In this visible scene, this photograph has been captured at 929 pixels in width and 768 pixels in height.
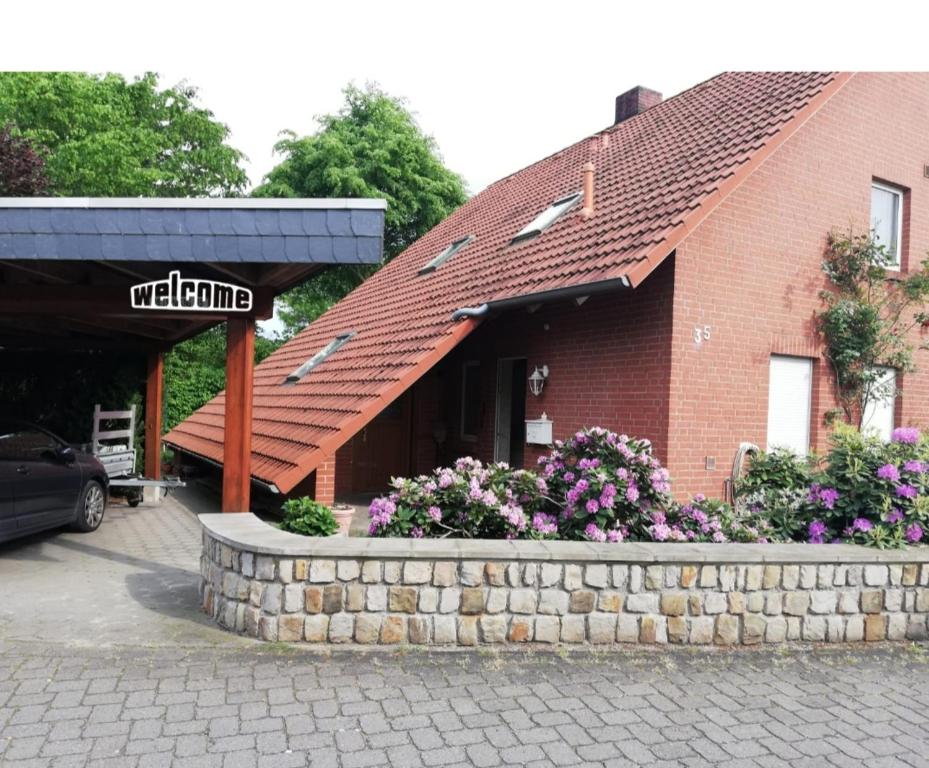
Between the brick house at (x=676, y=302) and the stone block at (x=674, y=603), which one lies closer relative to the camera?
the stone block at (x=674, y=603)

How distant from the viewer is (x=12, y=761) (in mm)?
Result: 3633

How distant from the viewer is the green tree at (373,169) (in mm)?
24047

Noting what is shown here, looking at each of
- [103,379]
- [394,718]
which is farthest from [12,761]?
[103,379]

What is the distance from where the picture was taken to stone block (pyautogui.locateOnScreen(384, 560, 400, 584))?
521cm

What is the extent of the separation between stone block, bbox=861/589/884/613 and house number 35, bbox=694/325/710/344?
3284 mm

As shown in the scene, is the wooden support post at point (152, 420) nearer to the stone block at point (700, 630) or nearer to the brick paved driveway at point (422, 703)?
the brick paved driveway at point (422, 703)

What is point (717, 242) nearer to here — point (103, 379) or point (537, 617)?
point (537, 617)

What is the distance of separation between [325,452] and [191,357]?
53.2 feet

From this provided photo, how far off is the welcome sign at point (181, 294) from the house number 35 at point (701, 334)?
15.4 ft

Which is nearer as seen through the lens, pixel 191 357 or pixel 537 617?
pixel 537 617

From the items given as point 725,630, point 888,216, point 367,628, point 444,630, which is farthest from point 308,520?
point 888,216

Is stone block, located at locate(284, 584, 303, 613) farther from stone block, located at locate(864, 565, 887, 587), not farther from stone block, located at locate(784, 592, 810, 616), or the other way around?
stone block, located at locate(864, 565, 887, 587)

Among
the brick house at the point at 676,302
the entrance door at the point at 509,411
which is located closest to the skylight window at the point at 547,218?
the brick house at the point at 676,302

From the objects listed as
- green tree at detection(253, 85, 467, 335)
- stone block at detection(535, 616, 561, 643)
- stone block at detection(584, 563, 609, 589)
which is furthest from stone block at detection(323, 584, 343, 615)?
green tree at detection(253, 85, 467, 335)
